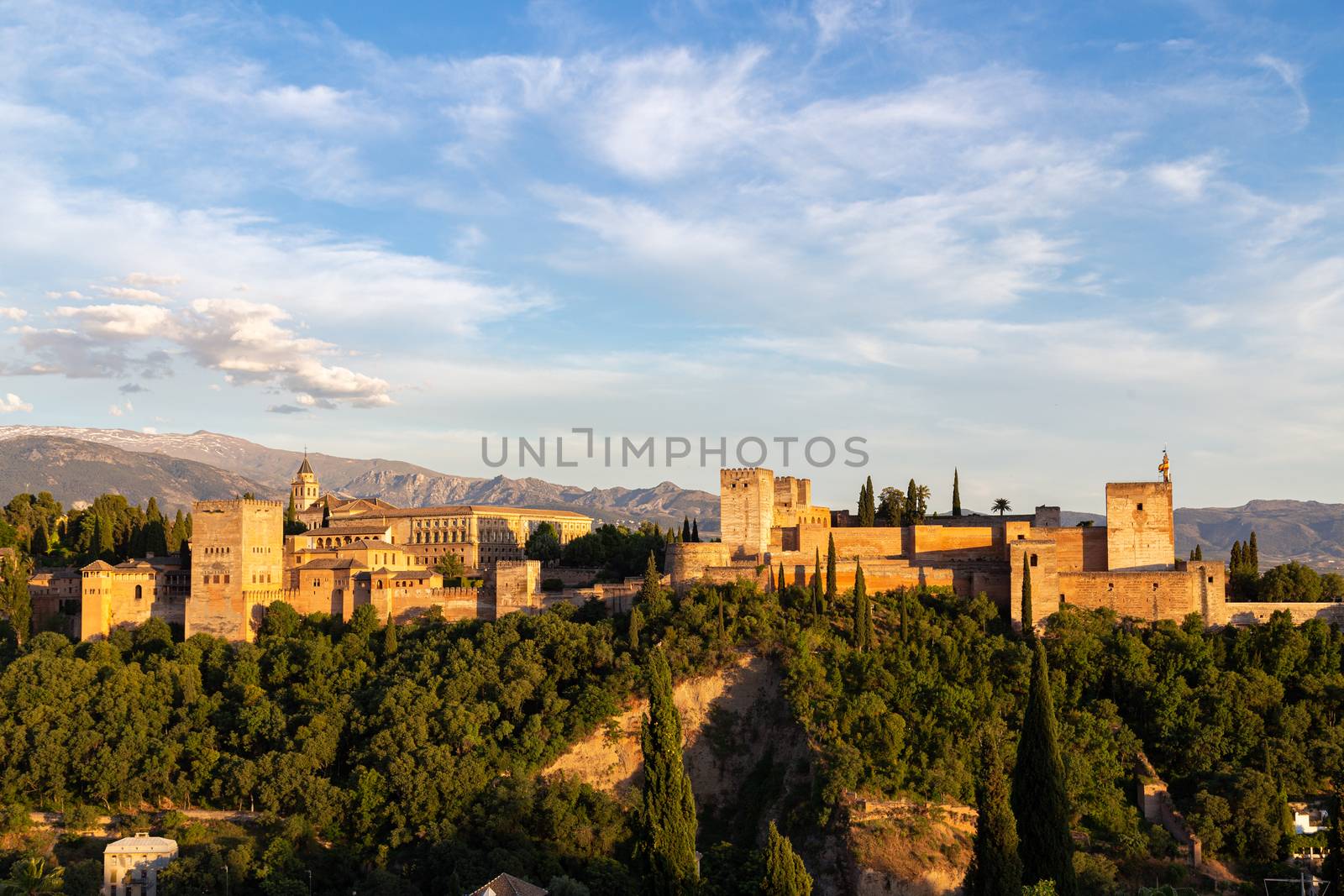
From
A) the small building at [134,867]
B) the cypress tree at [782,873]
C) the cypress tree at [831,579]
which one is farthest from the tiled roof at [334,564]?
the cypress tree at [782,873]

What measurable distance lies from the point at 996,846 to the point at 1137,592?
19.2 metres

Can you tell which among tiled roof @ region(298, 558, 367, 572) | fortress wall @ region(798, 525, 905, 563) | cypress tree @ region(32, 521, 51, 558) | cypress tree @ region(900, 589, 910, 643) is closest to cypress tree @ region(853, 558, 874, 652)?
cypress tree @ region(900, 589, 910, 643)

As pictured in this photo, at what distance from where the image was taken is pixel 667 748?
36469 mm

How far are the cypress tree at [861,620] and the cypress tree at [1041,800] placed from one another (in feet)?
44.0

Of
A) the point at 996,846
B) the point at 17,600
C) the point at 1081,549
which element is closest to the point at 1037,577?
the point at 1081,549

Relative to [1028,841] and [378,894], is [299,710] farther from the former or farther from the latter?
[1028,841]

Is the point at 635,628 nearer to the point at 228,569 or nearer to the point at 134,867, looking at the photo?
the point at 228,569

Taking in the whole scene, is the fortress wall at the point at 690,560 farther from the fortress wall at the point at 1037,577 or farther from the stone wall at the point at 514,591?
the fortress wall at the point at 1037,577

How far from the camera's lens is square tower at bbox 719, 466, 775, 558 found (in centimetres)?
5575

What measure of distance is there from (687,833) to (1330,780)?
71.3 ft

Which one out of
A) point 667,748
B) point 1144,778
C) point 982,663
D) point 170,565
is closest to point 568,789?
point 667,748

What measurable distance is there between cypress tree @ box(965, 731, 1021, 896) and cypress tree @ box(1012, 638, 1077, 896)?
0.82 meters

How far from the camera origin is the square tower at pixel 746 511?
5575 centimetres

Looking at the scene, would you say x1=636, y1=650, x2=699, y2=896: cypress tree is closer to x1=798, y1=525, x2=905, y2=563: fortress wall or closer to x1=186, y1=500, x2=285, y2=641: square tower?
x1=798, y1=525, x2=905, y2=563: fortress wall
